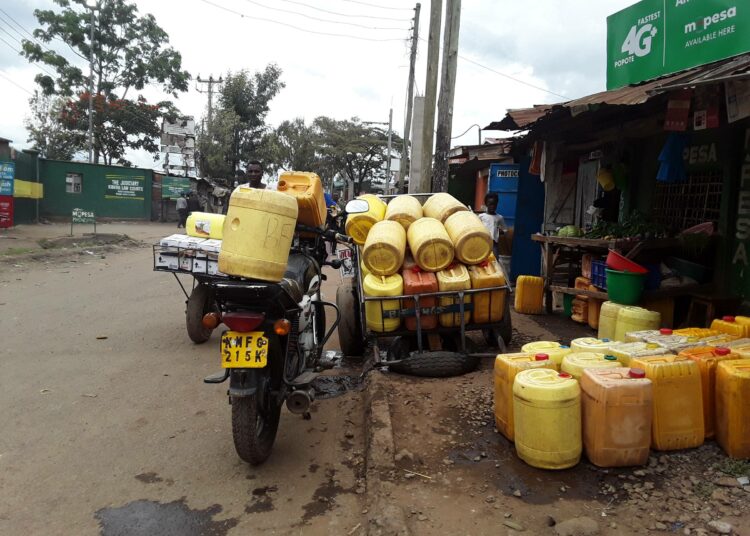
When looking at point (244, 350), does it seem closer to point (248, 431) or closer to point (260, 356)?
point (260, 356)

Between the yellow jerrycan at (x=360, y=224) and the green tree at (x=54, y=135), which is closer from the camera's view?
the yellow jerrycan at (x=360, y=224)

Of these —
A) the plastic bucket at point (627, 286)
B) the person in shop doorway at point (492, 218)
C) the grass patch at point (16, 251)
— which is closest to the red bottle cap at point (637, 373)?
the plastic bucket at point (627, 286)

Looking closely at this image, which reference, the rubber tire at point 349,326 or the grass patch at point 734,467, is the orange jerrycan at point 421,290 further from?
the grass patch at point 734,467

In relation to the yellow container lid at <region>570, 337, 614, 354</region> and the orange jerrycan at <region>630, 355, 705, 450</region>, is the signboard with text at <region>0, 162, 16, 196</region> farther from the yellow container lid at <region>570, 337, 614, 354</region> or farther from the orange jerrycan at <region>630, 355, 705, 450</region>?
the orange jerrycan at <region>630, 355, 705, 450</region>

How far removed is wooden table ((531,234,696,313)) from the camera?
5.88 meters

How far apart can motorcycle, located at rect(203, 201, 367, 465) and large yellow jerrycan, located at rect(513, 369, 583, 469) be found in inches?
52.9

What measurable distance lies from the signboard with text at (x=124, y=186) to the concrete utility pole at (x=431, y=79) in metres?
20.5

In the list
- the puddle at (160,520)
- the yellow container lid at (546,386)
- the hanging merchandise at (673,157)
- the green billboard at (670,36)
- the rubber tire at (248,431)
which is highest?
the green billboard at (670,36)

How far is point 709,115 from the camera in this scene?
191 inches

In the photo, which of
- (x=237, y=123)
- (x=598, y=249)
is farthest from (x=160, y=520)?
(x=237, y=123)

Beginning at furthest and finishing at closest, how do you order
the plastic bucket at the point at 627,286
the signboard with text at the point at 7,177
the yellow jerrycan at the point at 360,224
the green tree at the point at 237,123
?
the green tree at the point at 237,123 → the signboard with text at the point at 7,177 → the plastic bucket at the point at 627,286 → the yellow jerrycan at the point at 360,224

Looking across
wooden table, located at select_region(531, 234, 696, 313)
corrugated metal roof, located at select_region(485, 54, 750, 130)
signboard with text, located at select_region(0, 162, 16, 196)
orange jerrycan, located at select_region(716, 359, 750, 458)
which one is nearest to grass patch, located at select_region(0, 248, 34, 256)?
signboard with text, located at select_region(0, 162, 16, 196)

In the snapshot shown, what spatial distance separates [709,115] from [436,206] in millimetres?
2602

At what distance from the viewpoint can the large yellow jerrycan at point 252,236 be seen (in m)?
3.18
